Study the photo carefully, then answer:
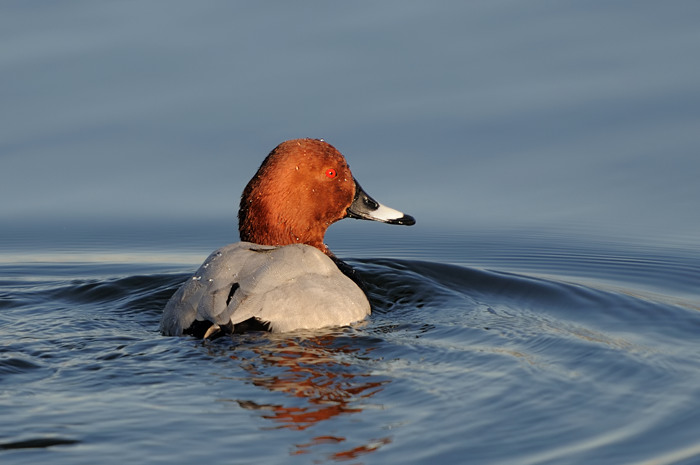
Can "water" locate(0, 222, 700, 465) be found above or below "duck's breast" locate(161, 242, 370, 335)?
below

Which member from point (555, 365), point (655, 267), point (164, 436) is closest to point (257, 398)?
point (164, 436)

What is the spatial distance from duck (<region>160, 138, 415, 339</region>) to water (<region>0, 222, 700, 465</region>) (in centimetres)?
15

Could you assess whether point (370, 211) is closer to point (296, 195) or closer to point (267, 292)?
point (296, 195)

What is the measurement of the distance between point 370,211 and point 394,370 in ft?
8.95

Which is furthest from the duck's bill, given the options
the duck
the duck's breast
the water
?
the duck's breast

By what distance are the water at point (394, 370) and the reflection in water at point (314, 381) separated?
0.6 inches

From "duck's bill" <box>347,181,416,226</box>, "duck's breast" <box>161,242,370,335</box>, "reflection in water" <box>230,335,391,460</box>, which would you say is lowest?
"reflection in water" <box>230,335,391,460</box>

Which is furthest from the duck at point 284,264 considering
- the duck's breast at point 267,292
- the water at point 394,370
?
the water at point 394,370

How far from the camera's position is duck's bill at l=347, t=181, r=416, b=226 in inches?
324

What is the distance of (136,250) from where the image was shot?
9539 mm

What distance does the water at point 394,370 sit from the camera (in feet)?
14.9

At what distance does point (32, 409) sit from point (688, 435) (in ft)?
10.5

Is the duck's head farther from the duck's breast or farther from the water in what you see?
the water

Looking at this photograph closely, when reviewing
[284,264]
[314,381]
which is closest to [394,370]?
[314,381]
